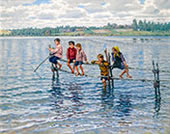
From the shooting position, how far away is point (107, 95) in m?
18.5

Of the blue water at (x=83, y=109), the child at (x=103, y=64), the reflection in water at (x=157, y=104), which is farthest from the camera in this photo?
the child at (x=103, y=64)

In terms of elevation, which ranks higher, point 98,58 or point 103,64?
point 98,58

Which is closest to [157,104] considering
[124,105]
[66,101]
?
[124,105]

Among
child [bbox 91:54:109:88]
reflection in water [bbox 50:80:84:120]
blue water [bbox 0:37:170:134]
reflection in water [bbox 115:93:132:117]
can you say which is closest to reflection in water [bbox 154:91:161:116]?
blue water [bbox 0:37:170:134]

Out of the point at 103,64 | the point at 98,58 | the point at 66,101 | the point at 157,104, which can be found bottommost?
the point at 157,104

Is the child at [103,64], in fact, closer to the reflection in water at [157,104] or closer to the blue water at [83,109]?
the blue water at [83,109]

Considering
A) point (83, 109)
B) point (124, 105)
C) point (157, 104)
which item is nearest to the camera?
point (83, 109)

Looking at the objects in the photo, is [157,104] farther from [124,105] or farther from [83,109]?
[83,109]

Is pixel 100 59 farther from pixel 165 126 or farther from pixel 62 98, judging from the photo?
pixel 165 126

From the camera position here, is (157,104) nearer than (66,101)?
Yes

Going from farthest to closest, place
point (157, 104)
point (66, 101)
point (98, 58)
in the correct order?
point (98, 58)
point (66, 101)
point (157, 104)

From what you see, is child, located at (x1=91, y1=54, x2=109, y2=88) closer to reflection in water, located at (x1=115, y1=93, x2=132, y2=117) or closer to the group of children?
the group of children

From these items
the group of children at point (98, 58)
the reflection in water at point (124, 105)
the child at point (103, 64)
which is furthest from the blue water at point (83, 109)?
the group of children at point (98, 58)

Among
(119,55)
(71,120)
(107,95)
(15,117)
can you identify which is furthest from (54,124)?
(119,55)
